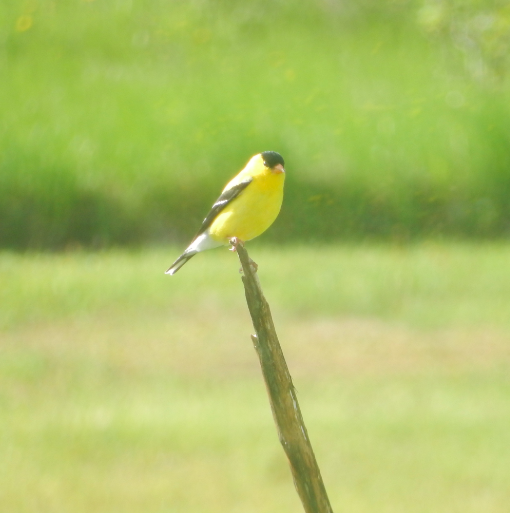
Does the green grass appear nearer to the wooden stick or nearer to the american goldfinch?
the american goldfinch

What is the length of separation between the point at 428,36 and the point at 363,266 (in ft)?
8.24

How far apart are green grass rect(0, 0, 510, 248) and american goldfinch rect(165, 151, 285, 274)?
112 inches

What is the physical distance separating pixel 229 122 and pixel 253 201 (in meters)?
3.20

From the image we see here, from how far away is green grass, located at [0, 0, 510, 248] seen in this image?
496 centimetres

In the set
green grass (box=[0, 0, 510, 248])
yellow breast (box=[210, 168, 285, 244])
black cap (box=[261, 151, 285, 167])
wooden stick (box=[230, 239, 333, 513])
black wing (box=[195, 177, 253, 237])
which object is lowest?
wooden stick (box=[230, 239, 333, 513])

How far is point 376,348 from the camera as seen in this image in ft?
13.1

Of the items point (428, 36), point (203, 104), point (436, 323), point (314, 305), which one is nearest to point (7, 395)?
point (314, 305)

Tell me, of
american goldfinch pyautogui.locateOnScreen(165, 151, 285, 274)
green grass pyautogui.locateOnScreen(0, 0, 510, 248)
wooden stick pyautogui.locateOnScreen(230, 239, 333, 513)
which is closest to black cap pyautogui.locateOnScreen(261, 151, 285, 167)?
american goldfinch pyautogui.locateOnScreen(165, 151, 285, 274)

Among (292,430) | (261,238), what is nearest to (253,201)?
(292,430)

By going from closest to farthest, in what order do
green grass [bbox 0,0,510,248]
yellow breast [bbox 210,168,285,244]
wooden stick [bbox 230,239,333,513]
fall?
wooden stick [bbox 230,239,333,513], yellow breast [bbox 210,168,285,244], green grass [bbox 0,0,510,248]

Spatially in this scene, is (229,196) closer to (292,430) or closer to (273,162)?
(273,162)

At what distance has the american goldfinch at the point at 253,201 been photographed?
6.43 feet

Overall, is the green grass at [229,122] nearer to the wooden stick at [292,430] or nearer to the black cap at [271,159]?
the black cap at [271,159]

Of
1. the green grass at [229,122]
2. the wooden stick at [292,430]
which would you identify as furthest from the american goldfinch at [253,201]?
the green grass at [229,122]
